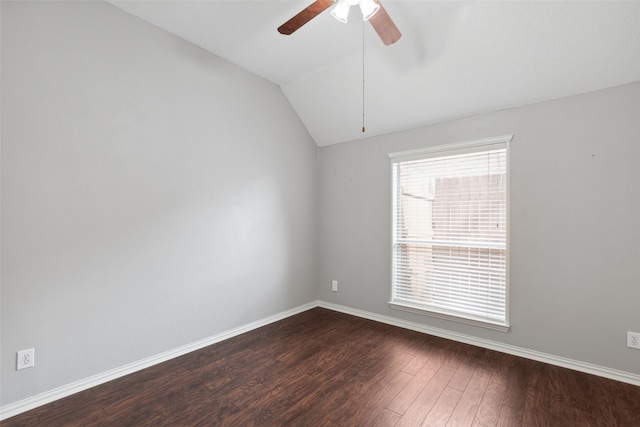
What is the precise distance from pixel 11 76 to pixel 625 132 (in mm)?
4474

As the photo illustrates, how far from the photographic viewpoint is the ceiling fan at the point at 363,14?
1854 millimetres

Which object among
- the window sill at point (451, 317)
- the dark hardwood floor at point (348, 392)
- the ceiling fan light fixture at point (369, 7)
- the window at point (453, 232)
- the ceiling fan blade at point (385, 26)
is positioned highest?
the ceiling fan light fixture at point (369, 7)

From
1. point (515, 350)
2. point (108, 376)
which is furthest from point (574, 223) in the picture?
point (108, 376)

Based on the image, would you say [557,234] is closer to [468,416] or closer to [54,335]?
[468,416]

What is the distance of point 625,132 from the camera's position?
2.36 m

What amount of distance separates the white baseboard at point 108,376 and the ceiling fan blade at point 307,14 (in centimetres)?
287

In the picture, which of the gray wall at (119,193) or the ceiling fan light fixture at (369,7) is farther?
the gray wall at (119,193)

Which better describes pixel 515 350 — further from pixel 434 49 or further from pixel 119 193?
pixel 119 193

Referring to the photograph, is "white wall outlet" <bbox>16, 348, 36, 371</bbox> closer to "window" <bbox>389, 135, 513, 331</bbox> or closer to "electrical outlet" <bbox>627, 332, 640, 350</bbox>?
"window" <bbox>389, 135, 513, 331</bbox>

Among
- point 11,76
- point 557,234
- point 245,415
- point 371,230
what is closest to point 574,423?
point 557,234

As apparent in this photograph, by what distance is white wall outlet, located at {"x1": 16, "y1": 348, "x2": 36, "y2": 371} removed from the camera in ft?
6.39

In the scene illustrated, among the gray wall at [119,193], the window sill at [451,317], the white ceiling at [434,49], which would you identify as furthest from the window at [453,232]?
the gray wall at [119,193]

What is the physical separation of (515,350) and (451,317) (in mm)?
600

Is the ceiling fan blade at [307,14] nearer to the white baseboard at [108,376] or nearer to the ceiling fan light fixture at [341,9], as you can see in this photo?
the ceiling fan light fixture at [341,9]
